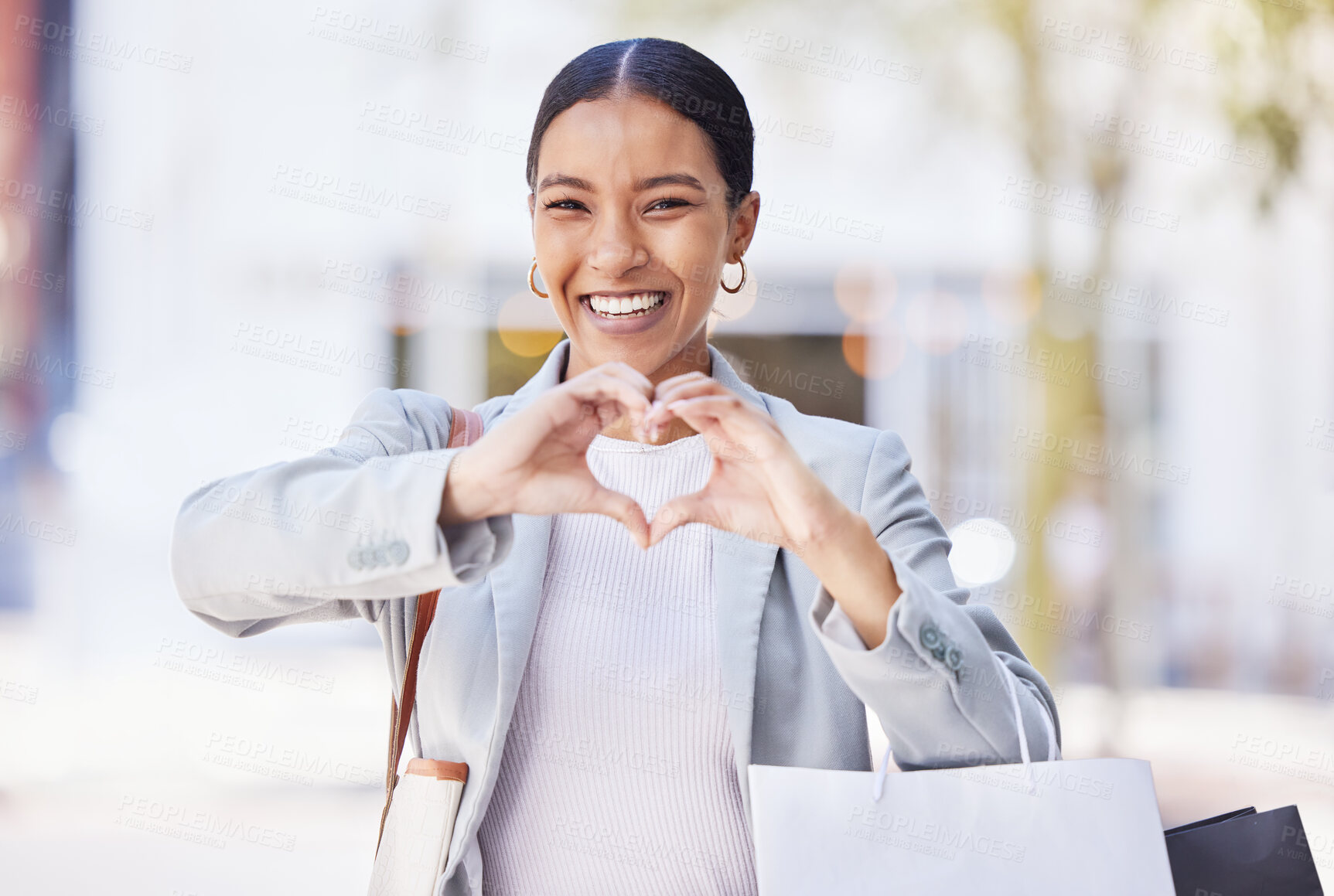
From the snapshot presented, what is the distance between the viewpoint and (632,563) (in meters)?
1.88

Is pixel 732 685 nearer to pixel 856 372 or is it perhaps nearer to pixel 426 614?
pixel 426 614

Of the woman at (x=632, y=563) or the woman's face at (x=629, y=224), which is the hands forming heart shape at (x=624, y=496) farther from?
the woman's face at (x=629, y=224)

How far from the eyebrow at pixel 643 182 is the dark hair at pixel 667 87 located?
8 centimetres

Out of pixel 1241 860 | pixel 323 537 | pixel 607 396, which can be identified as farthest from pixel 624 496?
pixel 1241 860

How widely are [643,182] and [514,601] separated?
66 cm

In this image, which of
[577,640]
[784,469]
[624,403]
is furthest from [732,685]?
[624,403]

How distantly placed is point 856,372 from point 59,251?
4.42m

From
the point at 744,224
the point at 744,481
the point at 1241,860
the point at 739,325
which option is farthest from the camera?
the point at 739,325

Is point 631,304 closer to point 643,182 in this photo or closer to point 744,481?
point 643,182

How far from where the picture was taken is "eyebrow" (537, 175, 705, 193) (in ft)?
5.92

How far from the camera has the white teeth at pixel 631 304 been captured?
6.08 feet

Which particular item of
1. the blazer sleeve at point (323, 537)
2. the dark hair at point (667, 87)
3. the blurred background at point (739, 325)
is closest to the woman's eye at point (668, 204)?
the dark hair at point (667, 87)

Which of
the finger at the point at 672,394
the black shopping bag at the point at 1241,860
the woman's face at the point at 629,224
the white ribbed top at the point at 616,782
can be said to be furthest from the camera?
the woman's face at the point at 629,224

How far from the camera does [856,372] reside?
701 centimetres
